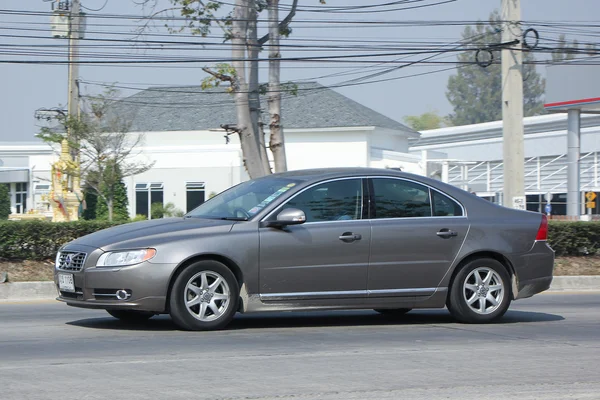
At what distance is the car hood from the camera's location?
8.69m

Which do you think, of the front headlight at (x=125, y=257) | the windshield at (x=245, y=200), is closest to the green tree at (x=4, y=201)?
the windshield at (x=245, y=200)

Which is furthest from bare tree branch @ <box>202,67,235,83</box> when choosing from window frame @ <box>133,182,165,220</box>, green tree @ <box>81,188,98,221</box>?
window frame @ <box>133,182,165,220</box>

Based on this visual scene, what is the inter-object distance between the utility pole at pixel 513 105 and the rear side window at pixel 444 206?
11548 millimetres

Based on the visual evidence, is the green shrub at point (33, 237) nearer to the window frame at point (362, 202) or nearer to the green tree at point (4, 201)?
the window frame at point (362, 202)

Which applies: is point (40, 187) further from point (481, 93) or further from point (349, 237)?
point (481, 93)

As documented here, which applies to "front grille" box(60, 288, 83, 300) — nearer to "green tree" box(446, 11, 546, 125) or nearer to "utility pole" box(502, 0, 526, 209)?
"utility pole" box(502, 0, 526, 209)

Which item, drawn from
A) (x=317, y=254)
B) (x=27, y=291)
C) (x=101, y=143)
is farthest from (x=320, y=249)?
(x=101, y=143)

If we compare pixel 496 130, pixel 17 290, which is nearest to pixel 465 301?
pixel 17 290

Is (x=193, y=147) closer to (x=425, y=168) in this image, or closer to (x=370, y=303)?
(x=425, y=168)

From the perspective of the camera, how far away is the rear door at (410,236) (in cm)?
944

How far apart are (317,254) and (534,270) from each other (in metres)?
2.60

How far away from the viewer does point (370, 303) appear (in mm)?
9414

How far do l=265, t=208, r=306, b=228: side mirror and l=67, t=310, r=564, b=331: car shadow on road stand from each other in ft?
3.94

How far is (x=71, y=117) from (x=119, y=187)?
923 centimetres
